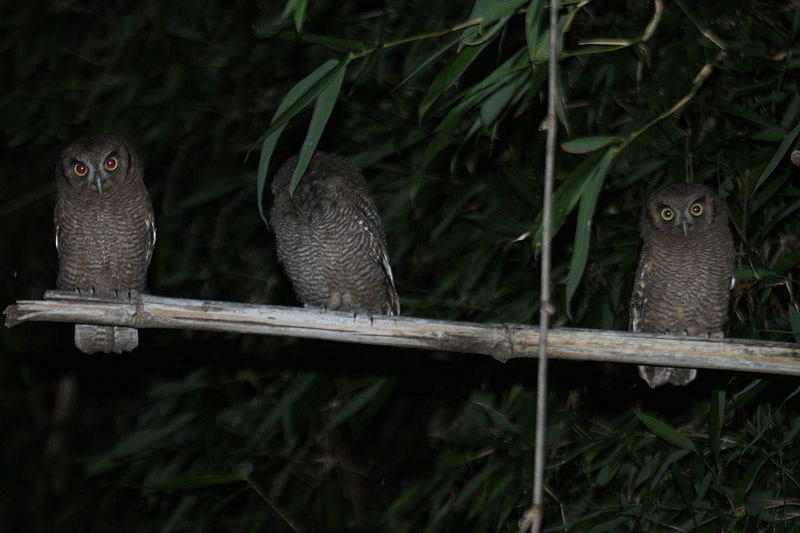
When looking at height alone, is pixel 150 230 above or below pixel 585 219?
below

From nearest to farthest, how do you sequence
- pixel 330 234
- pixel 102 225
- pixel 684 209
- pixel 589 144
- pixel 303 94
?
pixel 589 144 < pixel 303 94 < pixel 684 209 < pixel 102 225 < pixel 330 234

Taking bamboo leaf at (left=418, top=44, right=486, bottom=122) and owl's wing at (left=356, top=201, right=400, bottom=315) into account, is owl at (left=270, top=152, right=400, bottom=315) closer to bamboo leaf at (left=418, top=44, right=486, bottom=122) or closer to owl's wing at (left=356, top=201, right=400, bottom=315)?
owl's wing at (left=356, top=201, right=400, bottom=315)

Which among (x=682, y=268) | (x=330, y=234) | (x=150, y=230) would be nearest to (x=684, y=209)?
(x=682, y=268)

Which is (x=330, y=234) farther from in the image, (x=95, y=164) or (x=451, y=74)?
(x=451, y=74)

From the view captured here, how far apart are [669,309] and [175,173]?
270 cm

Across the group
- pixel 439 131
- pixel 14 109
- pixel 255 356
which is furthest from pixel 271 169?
pixel 439 131

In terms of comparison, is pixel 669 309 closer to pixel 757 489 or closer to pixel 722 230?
pixel 722 230

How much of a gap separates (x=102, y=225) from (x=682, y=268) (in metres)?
2.32

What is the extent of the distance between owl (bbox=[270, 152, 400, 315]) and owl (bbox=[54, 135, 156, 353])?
562 mm

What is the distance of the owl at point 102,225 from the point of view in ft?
11.1

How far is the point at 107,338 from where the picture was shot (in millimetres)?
3574

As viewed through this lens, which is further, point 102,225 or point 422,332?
point 102,225

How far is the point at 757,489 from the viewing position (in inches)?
131

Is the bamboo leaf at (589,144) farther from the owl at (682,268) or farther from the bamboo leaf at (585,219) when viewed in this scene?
the owl at (682,268)
